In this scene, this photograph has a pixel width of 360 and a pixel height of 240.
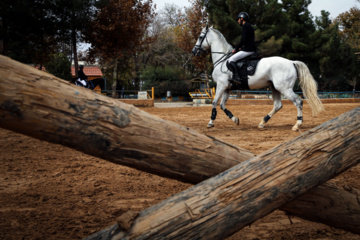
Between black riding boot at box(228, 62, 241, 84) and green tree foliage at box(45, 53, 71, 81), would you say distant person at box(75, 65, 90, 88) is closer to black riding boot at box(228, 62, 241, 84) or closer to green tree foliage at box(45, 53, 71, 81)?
black riding boot at box(228, 62, 241, 84)

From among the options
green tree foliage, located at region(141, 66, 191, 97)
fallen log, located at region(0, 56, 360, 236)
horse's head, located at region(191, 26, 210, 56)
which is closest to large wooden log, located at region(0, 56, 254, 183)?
fallen log, located at region(0, 56, 360, 236)

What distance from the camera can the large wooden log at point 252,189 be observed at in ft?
5.12

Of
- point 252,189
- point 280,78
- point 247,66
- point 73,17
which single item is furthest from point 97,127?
point 73,17

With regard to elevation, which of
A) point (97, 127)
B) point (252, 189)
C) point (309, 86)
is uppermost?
point (309, 86)

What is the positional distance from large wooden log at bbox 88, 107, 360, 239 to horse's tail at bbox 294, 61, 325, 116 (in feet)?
22.6

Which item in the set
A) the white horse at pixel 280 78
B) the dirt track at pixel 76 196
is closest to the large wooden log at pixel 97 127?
the dirt track at pixel 76 196

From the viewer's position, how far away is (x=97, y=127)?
151 centimetres

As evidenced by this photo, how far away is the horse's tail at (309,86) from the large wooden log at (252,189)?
6.89 m

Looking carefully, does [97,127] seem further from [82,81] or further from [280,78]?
[82,81]

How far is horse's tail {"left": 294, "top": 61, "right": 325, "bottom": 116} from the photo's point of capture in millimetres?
8211

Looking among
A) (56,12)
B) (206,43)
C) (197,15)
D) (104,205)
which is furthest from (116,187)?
(197,15)

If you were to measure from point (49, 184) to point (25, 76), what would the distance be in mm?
2918

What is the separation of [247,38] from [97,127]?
773 centimetres

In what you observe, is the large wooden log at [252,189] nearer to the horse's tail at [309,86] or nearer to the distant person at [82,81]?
the horse's tail at [309,86]
